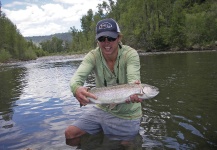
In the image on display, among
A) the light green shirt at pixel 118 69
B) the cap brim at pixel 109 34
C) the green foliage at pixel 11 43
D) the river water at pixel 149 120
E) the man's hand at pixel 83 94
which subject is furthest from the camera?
the green foliage at pixel 11 43

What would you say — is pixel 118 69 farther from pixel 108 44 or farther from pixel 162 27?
pixel 162 27

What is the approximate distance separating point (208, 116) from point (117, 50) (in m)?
4.74

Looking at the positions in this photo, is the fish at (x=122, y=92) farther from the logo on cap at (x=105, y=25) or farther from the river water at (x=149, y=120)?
the river water at (x=149, y=120)

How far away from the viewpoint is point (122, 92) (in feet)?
15.3

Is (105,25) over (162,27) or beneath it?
beneath

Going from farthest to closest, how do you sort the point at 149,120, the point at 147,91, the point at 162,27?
the point at 162,27
the point at 149,120
the point at 147,91

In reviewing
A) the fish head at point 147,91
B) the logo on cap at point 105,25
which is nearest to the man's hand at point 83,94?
the fish head at point 147,91

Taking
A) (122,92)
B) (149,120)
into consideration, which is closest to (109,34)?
(122,92)

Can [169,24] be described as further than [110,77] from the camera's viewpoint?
Yes

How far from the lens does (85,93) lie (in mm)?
4734

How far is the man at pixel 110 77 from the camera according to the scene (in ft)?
16.6

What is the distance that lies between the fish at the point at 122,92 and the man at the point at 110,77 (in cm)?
10

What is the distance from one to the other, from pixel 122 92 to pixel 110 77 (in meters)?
0.88

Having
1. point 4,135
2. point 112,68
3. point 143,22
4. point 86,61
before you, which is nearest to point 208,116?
point 112,68
